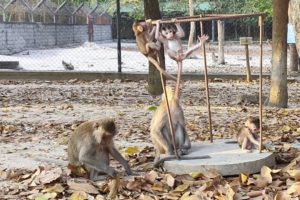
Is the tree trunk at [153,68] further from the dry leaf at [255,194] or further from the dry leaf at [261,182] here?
the dry leaf at [255,194]

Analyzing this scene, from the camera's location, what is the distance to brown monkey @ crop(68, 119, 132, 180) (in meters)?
5.47

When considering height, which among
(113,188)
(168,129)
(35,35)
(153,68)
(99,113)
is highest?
(35,35)

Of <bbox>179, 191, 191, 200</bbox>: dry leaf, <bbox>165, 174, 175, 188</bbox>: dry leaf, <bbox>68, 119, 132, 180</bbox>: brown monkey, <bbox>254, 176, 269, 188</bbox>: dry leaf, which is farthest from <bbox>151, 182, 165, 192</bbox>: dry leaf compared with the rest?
<bbox>254, 176, 269, 188</bbox>: dry leaf

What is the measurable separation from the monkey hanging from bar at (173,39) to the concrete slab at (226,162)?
922 millimetres

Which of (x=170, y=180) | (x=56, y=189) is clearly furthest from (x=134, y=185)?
(x=56, y=189)

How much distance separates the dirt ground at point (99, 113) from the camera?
7449 millimetres

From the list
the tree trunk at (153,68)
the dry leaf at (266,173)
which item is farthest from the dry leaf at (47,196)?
the tree trunk at (153,68)

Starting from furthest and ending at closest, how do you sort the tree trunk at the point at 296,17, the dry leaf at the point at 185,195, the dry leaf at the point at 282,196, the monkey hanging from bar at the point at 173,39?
the tree trunk at the point at 296,17 → the monkey hanging from bar at the point at 173,39 → the dry leaf at the point at 185,195 → the dry leaf at the point at 282,196

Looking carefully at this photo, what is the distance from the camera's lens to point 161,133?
5809 mm

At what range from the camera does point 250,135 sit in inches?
232

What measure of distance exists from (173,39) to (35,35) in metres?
21.9

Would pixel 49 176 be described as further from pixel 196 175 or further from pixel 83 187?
pixel 196 175

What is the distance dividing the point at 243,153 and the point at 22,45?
69.9ft

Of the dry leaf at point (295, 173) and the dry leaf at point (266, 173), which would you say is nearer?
the dry leaf at point (295, 173)
